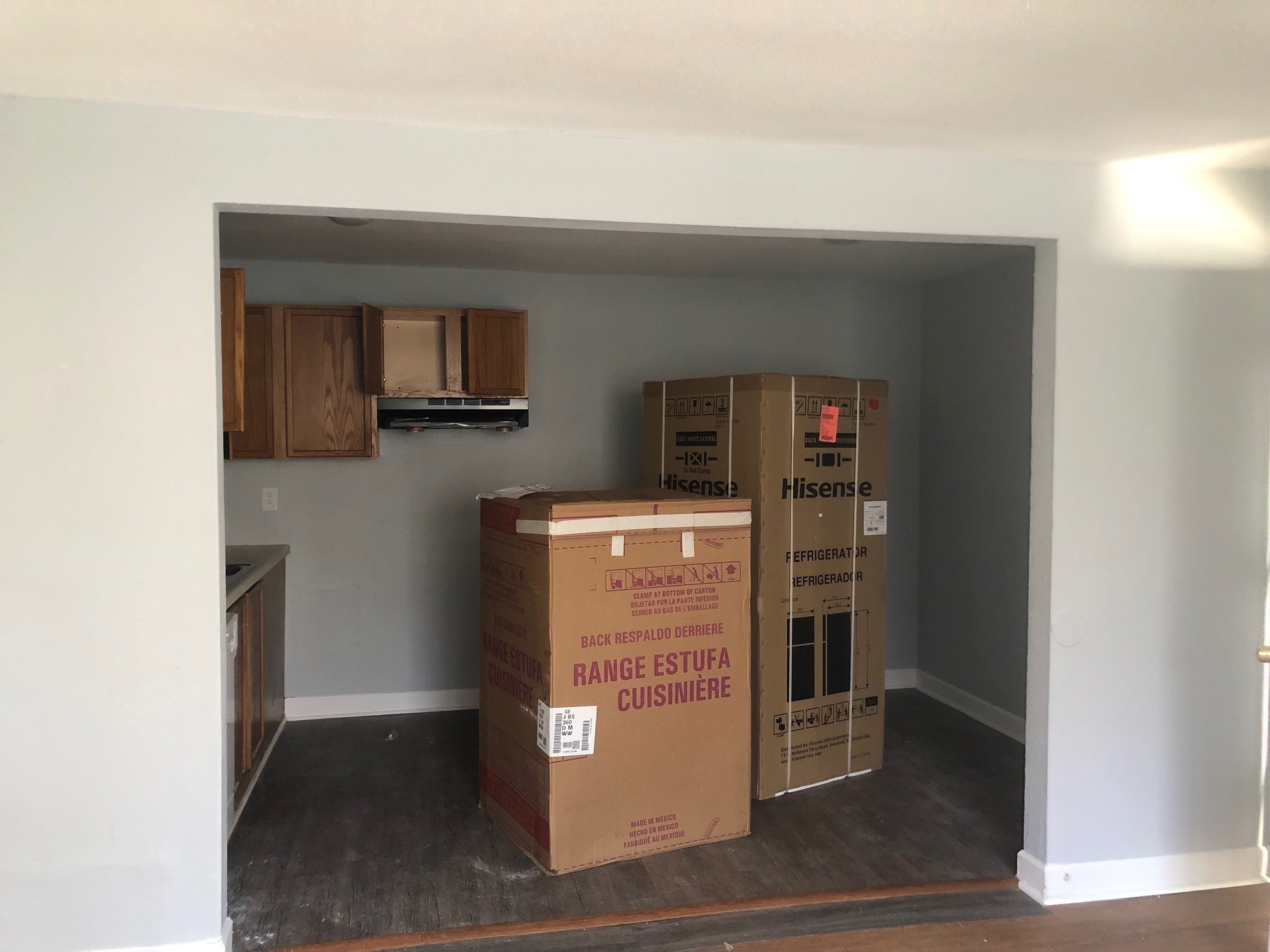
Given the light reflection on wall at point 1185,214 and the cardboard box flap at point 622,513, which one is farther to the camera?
the cardboard box flap at point 622,513

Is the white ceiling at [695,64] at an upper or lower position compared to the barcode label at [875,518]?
upper

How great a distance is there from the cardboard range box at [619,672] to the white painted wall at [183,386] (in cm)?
94

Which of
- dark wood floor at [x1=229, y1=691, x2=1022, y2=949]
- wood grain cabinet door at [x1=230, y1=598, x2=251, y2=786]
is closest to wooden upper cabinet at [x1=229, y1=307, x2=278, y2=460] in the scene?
wood grain cabinet door at [x1=230, y1=598, x2=251, y2=786]

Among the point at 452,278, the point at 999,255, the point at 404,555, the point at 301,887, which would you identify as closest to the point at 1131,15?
the point at 999,255

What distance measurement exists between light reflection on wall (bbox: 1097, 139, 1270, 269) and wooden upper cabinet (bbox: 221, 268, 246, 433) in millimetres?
2464

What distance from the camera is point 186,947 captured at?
2303 millimetres

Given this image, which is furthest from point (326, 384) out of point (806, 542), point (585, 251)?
point (806, 542)

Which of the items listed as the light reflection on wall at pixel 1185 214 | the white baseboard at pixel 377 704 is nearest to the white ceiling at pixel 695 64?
the light reflection on wall at pixel 1185 214

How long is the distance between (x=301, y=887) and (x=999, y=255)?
3714 mm

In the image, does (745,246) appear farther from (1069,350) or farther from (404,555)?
(404,555)

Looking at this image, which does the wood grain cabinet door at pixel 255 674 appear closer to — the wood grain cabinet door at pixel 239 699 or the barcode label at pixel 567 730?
the wood grain cabinet door at pixel 239 699

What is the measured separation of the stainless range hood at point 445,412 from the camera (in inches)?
172

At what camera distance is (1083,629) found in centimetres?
276

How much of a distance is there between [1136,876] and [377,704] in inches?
131
